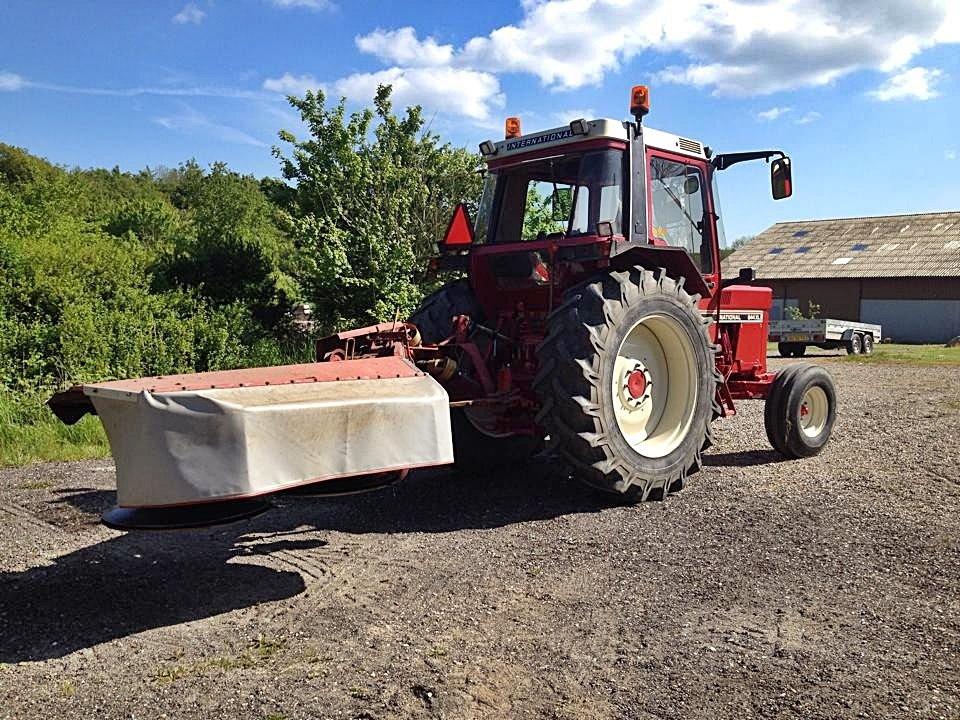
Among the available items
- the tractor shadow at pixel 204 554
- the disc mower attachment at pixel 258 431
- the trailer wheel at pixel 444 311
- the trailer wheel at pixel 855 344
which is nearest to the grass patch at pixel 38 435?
the tractor shadow at pixel 204 554

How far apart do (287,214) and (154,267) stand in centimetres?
214

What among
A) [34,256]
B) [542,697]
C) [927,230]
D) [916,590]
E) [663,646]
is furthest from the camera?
[927,230]

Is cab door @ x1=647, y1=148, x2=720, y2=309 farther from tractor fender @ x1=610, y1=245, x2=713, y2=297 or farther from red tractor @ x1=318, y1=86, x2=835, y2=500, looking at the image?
tractor fender @ x1=610, y1=245, x2=713, y2=297

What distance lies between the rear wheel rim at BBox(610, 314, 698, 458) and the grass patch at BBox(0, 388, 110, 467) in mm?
4672

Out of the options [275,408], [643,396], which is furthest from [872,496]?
[275,408]

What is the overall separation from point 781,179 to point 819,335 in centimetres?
1691

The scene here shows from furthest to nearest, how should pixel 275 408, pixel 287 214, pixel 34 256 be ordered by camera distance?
pixel 287 214
pixel 34 256
pixel 275 408

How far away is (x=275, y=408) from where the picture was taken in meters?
3.74

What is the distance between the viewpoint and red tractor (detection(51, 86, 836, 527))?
366 cm

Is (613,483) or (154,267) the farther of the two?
(154,267)

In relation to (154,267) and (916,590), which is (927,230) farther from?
(916,590)

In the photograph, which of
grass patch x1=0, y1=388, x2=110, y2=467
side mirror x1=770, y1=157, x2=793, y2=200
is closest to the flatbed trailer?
side mirror x1=770, y1=157, x2=793, y2=200

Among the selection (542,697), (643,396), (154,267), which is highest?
(154,267)

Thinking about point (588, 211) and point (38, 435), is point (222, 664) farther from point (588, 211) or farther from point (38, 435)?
point (38, 435)
